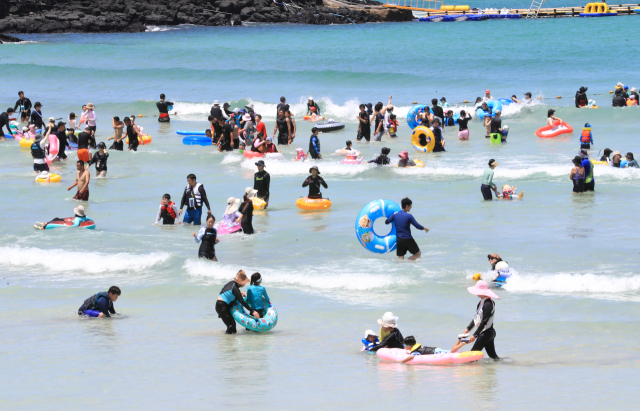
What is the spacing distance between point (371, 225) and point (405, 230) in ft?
2.74

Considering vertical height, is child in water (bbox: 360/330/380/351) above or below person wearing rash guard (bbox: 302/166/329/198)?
below

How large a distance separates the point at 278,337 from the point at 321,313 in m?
1.37

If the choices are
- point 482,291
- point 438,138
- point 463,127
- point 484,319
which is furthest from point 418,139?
point 484,319

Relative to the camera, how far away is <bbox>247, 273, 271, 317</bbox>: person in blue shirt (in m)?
10.1

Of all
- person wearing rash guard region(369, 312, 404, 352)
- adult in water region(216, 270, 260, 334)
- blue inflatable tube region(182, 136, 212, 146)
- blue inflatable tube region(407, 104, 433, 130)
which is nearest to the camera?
person wearing rash guard region(369, 312, 404, 352)

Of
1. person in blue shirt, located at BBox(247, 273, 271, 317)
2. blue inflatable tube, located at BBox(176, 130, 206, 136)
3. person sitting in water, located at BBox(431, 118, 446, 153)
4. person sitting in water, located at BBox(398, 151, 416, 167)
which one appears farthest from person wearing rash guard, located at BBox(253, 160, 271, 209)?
blue inflatable tube, located at BBox(176, 130, 206, 136)

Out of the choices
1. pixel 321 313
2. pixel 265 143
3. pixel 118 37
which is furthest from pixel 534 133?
pixel 118 37

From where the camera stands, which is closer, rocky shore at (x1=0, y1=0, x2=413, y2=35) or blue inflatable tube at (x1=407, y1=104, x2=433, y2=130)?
blue inflatable tube at (x1=407, y1=104, x2=433, y2=130)

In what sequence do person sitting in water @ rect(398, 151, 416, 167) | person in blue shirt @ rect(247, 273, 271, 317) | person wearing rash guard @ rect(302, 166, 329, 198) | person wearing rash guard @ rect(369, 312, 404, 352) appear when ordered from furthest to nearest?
person sitting in water @ rect(398, 151, 416, 167) → person wearing rash guard @ rect(302, 166, 329, 198) → person in blue shirt @ rect(247, 273, 271, 317) → person wearing rash guard @ rect(369, 312, 404, 352)

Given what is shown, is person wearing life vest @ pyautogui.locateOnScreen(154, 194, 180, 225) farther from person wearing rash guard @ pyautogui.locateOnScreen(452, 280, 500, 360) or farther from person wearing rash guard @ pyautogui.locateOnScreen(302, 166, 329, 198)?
person wearing rash guard @ pyautogui.locateOnScreen(452, 280, 500, 360)

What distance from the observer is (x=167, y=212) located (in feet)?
54.1

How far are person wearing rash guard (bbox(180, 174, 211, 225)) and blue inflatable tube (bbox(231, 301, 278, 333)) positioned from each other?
578cm

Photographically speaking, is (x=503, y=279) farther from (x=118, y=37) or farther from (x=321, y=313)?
(x=118, y=37)

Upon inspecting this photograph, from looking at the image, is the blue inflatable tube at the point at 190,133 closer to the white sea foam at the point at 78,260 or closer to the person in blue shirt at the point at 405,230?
the white sea foam at the point at 78,260
